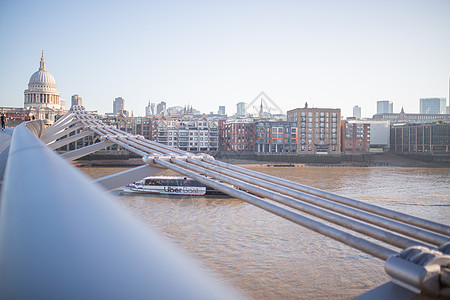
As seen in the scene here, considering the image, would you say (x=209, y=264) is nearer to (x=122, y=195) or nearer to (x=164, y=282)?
(x=164, y=282)

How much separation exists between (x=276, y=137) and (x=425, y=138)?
1377cm

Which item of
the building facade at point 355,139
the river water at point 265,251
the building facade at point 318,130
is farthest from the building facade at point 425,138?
the river water at point 265,251

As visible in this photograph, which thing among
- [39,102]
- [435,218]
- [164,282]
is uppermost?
[39,102]

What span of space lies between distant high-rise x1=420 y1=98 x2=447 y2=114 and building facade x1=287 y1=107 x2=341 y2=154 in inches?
3291

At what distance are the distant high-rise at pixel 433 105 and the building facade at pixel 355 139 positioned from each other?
3188 inches

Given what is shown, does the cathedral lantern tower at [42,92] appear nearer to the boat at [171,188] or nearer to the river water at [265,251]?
the boat at [171,188]

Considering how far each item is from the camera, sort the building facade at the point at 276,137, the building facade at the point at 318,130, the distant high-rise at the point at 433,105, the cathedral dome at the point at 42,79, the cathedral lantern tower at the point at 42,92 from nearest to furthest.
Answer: the building facade at the point at 276,137 → the building facade at the point at 318,130 → the cathedral lantern tower at the point at 42,92 → the cathedral dome at the point at 42,79 → the distant high-rise at the point at 433,105

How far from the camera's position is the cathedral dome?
3541cm

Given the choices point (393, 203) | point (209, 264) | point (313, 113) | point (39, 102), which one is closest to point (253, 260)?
point (209, 264)

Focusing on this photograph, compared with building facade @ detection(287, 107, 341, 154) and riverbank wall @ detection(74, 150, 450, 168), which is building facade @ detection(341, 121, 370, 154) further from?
building facade @ detection(287, 107, 341, 154)

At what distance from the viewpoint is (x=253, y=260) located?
5.27 m

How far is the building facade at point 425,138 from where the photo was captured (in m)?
31.4

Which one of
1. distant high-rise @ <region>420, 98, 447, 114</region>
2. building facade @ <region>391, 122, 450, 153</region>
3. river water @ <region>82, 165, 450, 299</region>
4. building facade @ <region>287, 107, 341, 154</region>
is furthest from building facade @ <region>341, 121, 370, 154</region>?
distant high-rise @ <region>420, 98, 447, 114</region>

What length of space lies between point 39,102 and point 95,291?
38850 mm
